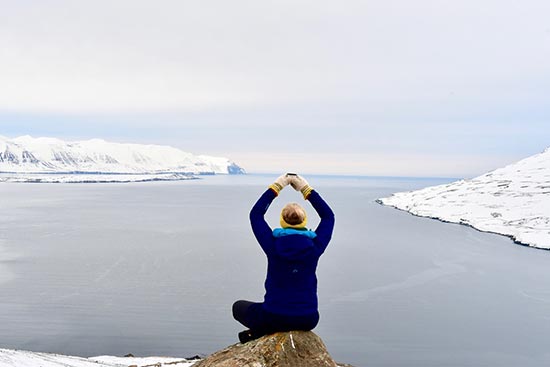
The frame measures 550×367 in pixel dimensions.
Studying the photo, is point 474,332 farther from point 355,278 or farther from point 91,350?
point 91,350

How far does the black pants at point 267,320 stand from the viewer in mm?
7082

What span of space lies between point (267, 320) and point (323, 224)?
5.81 ft

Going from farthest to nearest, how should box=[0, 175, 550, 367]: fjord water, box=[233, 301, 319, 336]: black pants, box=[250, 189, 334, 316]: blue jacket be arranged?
box=[0, 175, 550, 367]: fjord water
box=[233, 301, 319, 336]: black pants
box=[250, 189, 334, 316]: blue jacket

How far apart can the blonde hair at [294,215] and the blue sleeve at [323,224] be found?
1.15ft

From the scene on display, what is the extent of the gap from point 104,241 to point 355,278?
1612 inches

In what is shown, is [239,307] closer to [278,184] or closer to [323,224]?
[323,224]

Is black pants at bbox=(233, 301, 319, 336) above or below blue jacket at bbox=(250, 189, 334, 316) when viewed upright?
below

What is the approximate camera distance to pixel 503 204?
449 feet

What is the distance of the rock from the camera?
24.8ft

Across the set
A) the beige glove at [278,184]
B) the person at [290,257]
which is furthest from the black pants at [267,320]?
the beige glove at [278,184]

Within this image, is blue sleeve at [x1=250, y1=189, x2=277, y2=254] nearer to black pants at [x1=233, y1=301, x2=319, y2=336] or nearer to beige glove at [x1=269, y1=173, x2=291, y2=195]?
beige glove at [x1=269, y1=173, x2=291, y2=195]

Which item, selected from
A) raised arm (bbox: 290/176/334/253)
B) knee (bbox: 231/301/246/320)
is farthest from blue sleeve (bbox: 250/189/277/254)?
knee (bbox: 231/301/246/320)

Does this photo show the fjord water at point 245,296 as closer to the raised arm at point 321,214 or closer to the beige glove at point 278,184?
the raised arm at point 321,214

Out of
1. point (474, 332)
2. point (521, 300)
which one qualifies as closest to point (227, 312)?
point (474, 332)
